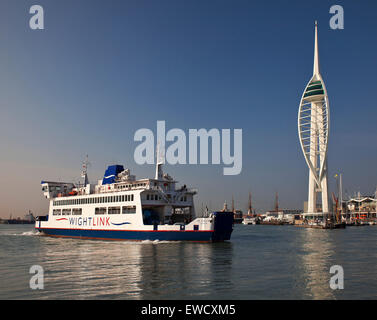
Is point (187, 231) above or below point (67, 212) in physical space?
below

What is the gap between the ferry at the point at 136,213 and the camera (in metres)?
38.5

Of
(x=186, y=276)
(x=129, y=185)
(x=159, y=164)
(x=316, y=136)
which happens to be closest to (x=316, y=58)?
(x=316, y=136)

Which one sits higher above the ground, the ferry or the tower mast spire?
the tower mast spire

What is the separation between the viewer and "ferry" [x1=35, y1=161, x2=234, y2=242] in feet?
126

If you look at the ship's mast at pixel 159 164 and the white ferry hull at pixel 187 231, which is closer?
the white ferry hull at pixel 187 231

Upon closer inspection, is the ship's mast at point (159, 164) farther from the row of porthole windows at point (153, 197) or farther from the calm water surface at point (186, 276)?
the calm water surface at point (186, 276)

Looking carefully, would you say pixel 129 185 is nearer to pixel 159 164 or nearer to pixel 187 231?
pixel 159 164

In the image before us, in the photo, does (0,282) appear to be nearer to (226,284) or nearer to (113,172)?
(226,284)

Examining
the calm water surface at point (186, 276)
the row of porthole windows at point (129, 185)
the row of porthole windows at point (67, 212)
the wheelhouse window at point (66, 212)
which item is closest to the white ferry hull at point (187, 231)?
the row of porthole windows at point (129, 185)

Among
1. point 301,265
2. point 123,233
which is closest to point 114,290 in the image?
point 301,265

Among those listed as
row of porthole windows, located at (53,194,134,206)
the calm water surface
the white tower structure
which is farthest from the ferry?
the white tower structure

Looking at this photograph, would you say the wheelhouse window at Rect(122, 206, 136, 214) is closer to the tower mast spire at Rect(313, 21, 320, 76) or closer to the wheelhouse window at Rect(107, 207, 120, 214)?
the wheelhouse window at Rect(107, 207, 120, 214)

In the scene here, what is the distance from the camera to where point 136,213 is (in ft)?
138

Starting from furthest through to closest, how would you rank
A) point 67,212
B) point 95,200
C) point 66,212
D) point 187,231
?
1. point 66,212
2. point 67,212
3. point 95,200
4. point 187,231
